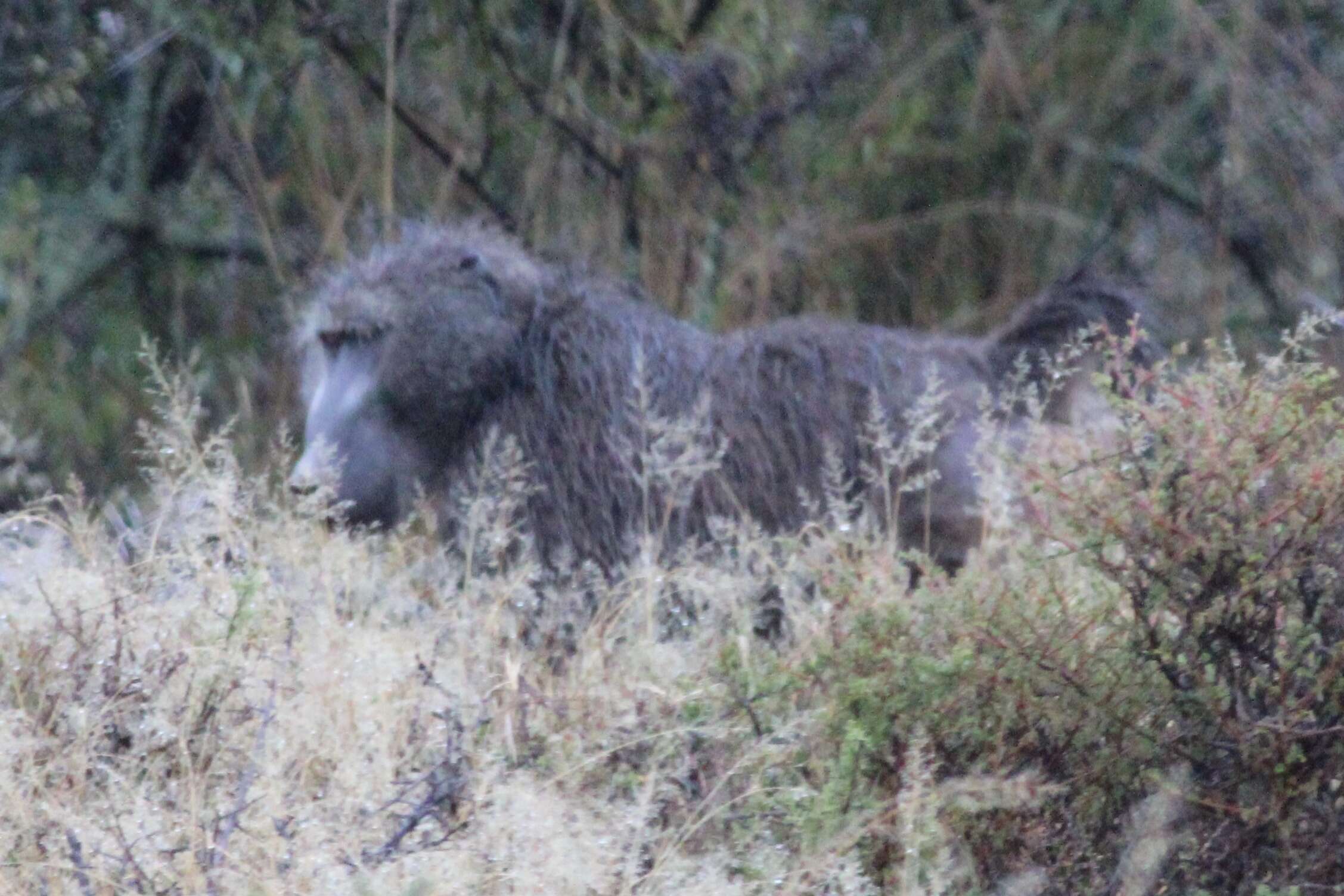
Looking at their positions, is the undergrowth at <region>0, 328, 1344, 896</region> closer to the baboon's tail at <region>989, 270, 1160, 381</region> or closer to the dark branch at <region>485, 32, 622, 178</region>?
the baboon's tail at <region>989, 270, 1160, 381</region>

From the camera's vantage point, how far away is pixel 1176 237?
29.8ft

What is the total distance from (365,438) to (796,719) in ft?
6.24

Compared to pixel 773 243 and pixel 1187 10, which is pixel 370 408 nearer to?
pixel 773 243

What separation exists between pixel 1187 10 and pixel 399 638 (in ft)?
17.8

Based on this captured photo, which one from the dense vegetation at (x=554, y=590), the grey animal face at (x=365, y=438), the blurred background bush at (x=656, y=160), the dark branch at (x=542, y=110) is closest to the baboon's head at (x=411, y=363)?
the grey animal face at (x=365, y=438)

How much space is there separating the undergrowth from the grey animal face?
2.78 ft

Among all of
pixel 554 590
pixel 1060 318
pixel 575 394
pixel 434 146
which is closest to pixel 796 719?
pixel 554 590

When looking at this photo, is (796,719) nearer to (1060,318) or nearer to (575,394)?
(575,394)

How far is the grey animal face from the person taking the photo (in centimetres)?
495

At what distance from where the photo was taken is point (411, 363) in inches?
197

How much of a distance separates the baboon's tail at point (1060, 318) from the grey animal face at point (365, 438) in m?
1.75

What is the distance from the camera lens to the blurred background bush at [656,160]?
23.8ft

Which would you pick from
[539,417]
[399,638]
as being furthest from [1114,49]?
[399,638]

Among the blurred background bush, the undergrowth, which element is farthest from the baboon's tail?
the blurred background bush
